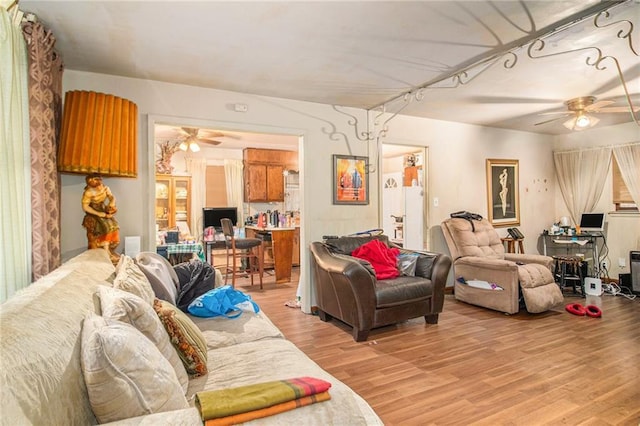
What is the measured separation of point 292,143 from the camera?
6.84m

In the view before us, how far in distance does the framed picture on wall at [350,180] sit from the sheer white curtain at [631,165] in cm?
405

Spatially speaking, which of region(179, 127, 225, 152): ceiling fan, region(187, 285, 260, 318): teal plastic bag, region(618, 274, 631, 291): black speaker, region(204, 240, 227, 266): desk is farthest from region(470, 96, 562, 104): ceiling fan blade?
region(204, 240, 227, 266): desk

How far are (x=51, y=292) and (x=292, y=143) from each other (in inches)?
236

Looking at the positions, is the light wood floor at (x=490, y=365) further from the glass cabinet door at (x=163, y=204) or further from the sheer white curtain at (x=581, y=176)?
the glass cabinet door at (x=163, y=204)

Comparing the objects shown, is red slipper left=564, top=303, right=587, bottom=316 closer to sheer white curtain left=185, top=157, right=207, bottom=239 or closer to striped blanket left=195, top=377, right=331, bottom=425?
striped blanket left=195, top=377, right=331, bottom=425

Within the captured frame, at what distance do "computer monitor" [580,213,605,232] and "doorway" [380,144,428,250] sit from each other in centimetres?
269

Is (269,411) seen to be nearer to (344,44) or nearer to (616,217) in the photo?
(344,44)

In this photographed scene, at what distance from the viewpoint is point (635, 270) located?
4492 mm

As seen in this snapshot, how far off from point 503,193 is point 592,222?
1.49 metres

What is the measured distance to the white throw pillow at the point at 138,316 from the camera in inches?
44.6

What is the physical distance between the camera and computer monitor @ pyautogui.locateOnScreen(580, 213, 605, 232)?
17.2ft

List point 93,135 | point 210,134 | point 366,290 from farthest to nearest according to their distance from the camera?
point 210,134
point 366,290
point 93,135

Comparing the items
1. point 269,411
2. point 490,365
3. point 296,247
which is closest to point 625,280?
point 490,365

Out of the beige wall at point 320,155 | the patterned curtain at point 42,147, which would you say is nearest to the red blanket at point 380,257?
the beige wall at point 320,155
